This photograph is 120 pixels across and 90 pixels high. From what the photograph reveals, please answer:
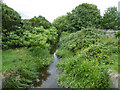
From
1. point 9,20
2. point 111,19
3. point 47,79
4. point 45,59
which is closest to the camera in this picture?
point 47,79

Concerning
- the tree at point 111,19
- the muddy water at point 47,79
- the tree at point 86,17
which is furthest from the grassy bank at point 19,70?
the tree at point 111,19

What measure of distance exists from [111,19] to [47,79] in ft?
50.9

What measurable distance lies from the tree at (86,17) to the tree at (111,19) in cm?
101

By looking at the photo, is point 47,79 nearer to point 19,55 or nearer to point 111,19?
point 19,55

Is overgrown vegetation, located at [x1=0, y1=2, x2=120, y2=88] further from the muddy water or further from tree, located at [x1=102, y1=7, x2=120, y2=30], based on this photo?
tree, located at [x1=102, y1=7, x2=120, y2=30]

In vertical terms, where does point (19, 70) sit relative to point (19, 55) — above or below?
below

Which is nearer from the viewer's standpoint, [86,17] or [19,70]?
→ [19,70]

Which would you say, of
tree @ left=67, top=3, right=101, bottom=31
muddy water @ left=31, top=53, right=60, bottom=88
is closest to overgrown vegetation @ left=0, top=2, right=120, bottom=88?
muddy water @ left=31, top=53, right=60, bottom=88

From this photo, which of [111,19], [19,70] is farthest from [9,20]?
[111,19]

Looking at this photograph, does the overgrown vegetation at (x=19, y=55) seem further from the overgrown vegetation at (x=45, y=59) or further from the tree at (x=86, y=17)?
the tree at (x=86, y=17)

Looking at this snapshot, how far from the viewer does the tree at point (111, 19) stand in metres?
16.8

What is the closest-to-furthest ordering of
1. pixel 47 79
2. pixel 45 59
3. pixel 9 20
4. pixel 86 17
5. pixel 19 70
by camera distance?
pixel 19 70 < pixel 47 79 < pixel 45 59 < pixel 9 20 < pixel 86 17

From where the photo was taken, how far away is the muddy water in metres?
6.02

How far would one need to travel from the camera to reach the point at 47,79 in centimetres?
666
